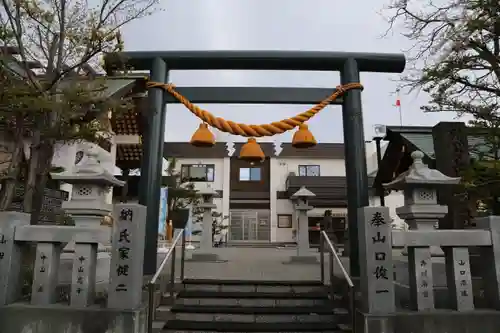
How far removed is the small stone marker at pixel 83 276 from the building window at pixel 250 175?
84.9ft

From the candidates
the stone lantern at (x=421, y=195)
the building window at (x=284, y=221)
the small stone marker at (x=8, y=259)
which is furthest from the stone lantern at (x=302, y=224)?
the building window at (x=284, y=221)

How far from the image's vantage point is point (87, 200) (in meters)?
5.20

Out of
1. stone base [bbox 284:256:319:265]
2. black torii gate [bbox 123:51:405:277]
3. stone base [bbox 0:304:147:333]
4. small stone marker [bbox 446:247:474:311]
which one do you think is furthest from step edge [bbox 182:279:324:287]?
stone base [bbox 284:256:319:265]

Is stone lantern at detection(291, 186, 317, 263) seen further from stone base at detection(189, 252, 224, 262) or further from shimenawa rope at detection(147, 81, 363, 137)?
shimenawa rope at detection(147, 81, 363, 137)

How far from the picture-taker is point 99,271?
5898 millimetres

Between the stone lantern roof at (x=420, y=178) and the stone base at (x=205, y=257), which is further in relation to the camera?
the stone base at (x=205, y=257)

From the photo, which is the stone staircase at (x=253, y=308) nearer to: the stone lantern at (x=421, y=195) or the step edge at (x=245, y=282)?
the step edge at (x=245, y=282)

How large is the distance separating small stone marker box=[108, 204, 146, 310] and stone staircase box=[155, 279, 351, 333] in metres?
0.93

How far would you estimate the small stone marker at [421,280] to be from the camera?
4613 mm

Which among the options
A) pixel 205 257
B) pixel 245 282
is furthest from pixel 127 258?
pixel 205 257

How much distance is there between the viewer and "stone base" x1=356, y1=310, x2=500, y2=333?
4332mm

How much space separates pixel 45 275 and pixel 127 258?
117 cm

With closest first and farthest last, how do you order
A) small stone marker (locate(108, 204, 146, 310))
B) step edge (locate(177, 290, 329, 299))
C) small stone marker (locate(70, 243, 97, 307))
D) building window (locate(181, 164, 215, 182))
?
small stone marker (locate(108, 204, 146, 310)) → small stone marker (locate(70, 243, 97, 307)) → step edge (locate(177, 290, 329, 299)) → building window (locate(181, 164, 215, 182))

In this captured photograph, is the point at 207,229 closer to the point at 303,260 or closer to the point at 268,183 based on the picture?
the point at 303,260
